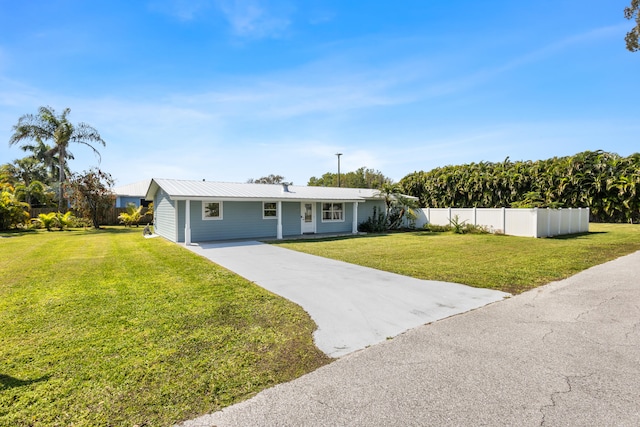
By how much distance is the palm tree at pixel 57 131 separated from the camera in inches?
849

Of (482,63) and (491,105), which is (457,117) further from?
(482,63)

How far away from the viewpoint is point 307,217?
690 inches

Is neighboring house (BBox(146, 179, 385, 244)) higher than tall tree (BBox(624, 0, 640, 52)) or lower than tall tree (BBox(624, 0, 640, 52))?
lower

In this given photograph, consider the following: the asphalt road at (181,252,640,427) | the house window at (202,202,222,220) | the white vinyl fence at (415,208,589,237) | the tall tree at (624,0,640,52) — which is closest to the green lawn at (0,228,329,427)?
the asphalt road at (181,252,640,427)

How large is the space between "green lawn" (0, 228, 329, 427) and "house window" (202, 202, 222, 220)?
7516 mm

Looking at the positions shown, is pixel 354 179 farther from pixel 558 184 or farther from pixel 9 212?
pixel 9 212

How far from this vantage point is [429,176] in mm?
25641

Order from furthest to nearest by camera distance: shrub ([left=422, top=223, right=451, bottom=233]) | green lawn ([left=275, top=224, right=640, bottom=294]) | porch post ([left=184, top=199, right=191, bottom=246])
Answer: shrub ([left=422, top=223, right=451, bottom=233]) → porch post ([left=184, top=199, right=191, bottom=246]) → green lawn ([left=275, top=224, right=640, bottom=294])

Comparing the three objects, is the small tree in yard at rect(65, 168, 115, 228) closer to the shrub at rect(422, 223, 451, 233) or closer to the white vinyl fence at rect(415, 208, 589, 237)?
the shrub at rect(422, 223, 451, 233)

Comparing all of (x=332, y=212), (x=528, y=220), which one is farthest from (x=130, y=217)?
(x=528, y=220)

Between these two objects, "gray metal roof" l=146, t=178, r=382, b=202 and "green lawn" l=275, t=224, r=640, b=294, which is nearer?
"green lawn" l=275, t=224, r=640, b=294

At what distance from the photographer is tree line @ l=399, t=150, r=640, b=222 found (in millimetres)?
18188

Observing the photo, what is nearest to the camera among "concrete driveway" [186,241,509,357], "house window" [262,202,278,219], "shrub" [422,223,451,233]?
"concrete driveway" [186,241,509,357]

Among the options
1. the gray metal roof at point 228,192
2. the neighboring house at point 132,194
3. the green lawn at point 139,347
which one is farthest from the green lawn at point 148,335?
the neighboring house at point 132,194
